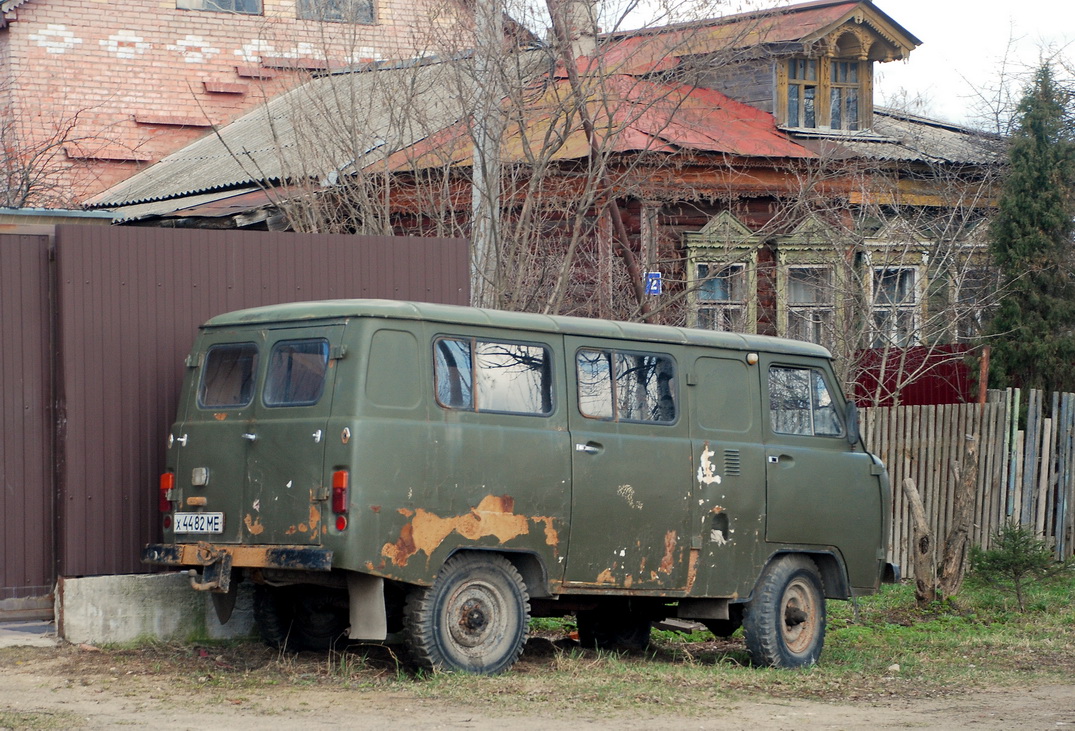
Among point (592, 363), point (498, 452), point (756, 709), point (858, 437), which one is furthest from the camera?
point (858, 437)

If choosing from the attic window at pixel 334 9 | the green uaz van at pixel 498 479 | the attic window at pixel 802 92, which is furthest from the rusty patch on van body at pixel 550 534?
the attic window at pixel 802 92

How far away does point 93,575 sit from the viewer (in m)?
8.38

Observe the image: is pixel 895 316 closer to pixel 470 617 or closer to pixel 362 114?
pixel 362 114

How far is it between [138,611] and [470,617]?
2226mm

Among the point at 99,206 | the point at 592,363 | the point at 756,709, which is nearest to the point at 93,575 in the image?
the point at 592,363

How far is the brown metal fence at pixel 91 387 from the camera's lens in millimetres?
8352

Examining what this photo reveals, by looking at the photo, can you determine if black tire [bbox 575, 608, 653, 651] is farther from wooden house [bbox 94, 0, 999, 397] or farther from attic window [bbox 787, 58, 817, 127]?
attic window [bbox 787, 58, 817, 127]

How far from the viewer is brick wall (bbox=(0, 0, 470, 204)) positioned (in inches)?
938

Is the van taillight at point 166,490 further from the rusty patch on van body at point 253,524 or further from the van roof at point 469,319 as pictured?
the van roof at point 469,319

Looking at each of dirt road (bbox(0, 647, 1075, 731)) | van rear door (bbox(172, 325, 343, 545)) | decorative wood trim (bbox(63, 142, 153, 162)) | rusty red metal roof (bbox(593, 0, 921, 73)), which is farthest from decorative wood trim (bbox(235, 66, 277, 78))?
dirt road (bbox(0, 647, 1075, 731))

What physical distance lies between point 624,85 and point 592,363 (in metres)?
6.34

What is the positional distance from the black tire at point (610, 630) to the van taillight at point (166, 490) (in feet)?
10.3

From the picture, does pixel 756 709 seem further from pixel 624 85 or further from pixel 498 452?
pixel 624 85

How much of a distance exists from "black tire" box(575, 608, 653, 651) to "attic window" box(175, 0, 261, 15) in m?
18.2
